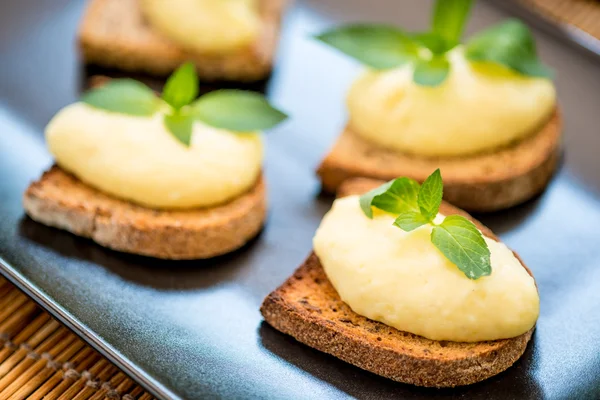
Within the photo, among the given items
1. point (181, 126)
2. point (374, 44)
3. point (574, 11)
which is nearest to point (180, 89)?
point (181, 126)

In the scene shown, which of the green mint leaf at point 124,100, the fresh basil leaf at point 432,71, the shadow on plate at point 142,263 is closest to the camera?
the shadow on plate at point 142,263

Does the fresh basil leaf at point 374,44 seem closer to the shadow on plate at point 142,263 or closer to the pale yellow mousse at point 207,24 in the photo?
the pale yellow mousse at point 207,24

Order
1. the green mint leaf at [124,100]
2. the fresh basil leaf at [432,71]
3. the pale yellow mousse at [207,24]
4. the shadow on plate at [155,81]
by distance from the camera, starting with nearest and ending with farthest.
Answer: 1. the green mint leaf at [124,100]
2. the fresh basil leaf at [432,71]
3. the pale yellow mousse at [207,24]
4. the shadow on plate at [155,81]

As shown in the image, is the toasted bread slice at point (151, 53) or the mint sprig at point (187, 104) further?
the toasted bread slice at point (151, 53)

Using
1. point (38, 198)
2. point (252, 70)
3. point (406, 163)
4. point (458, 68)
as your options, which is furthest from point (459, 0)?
point (38, 198)

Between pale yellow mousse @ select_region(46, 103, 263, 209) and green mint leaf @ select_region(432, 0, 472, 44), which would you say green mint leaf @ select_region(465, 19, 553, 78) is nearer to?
green mint leaf @ select_region(432, 0, 472, 44)

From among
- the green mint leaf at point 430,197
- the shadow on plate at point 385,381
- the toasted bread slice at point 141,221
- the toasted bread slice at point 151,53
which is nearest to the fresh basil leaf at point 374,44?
the toasted bread slice at point 151,53

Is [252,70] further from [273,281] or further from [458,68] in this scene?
[273,281]
